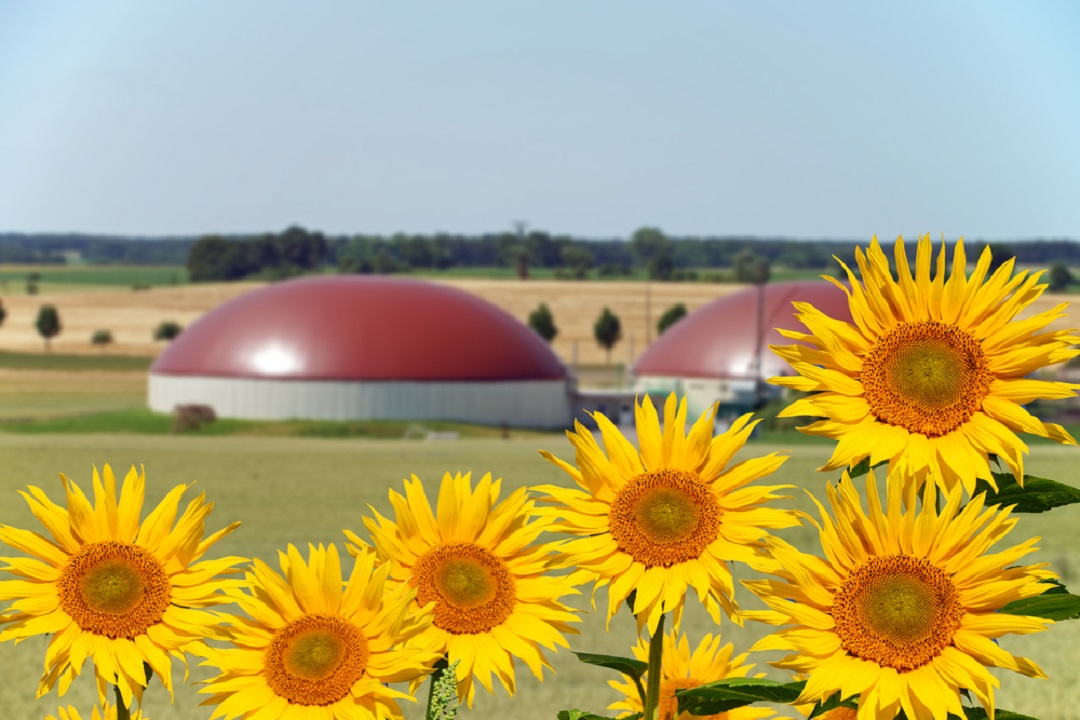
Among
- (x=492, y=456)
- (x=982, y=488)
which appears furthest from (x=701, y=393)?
(x=982, y=488)

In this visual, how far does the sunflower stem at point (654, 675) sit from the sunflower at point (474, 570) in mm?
263

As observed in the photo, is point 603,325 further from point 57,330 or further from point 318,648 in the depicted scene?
point 318,648

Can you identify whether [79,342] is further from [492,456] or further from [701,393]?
[492,456]

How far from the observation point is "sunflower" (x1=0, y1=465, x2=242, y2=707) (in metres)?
3.68

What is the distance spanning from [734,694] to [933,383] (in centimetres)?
93

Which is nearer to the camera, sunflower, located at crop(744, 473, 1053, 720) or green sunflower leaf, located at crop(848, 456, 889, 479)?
sunflower, located at crop(744, 473, 1053, 720)

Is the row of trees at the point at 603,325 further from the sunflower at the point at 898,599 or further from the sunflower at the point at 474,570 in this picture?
the sunflower at the point at 898,599

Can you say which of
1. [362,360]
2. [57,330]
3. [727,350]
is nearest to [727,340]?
[727,350]

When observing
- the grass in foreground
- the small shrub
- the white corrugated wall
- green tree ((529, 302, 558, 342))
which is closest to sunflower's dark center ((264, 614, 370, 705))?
the grass in foreground

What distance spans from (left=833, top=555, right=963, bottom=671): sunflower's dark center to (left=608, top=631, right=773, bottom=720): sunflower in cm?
111

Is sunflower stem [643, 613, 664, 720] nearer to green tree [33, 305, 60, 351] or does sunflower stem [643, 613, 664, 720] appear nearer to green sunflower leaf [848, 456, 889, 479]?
green sunflower leaf [848, 456, 889, 479]

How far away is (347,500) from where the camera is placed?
162ft

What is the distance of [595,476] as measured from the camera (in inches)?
154

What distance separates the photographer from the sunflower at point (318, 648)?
3479 millimetres
